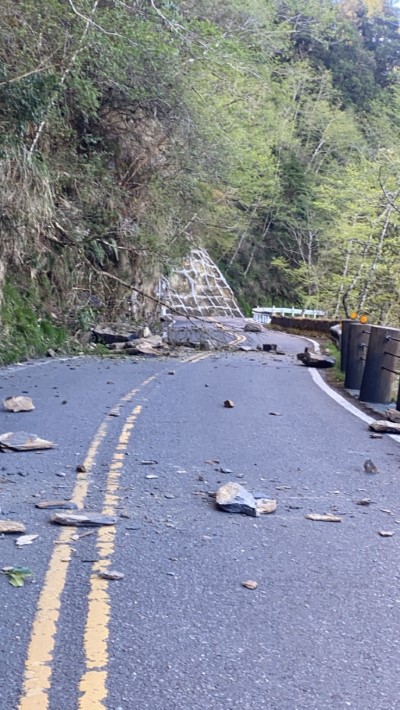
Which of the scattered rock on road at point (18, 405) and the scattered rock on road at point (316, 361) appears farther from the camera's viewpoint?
the scattered rock on road at point (316, 361)

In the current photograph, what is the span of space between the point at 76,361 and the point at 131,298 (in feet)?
27.4

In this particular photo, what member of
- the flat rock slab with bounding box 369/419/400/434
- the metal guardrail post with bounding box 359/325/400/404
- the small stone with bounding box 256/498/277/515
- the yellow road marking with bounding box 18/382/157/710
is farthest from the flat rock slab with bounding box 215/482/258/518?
the metal guardrail post with bounding box 359/325/400/404

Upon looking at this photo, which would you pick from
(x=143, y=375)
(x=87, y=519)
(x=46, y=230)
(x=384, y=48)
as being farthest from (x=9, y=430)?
(x=384, y=48)

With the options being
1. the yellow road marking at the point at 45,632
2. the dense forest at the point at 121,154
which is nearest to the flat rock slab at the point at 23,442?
the yellow road marking at the point at 45,632

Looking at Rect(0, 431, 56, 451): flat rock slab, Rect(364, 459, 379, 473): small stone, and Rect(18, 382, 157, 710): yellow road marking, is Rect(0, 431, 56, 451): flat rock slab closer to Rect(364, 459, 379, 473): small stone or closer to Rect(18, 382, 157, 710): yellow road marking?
Rect(18, 382, 157, 710): yellow road marking

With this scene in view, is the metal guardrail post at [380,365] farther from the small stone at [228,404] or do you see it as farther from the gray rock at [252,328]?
the gray rock at [252,328]

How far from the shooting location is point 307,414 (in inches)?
404

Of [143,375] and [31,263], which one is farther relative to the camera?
[31,263]

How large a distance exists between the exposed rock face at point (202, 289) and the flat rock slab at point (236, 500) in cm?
3194

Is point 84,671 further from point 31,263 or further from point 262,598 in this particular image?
point 31,263

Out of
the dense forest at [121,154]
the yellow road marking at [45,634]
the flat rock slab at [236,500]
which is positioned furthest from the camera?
the dense forest at [121,154]

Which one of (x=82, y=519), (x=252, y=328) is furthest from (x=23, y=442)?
(x=252, y=328)

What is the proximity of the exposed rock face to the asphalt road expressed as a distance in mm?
30455

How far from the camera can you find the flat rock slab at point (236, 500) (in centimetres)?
562
